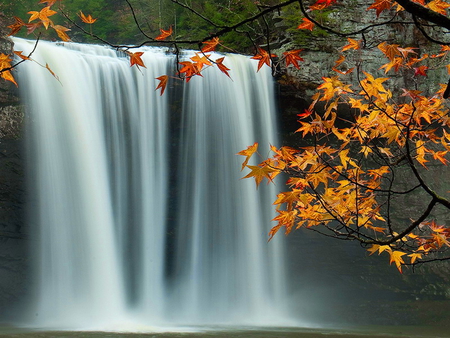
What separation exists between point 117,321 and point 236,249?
308 cm

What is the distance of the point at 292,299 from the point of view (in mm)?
11484

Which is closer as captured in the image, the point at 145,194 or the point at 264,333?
the point at 264,333

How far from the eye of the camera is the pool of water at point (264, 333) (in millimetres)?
7484

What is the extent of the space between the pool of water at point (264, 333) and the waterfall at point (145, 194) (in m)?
1.21

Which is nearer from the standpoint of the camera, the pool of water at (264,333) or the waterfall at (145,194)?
the pool of water at (264,333)

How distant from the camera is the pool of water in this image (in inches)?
295

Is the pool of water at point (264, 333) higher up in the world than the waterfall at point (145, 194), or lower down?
lower down

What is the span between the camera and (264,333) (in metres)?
8.47

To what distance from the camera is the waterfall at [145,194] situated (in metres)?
9.98

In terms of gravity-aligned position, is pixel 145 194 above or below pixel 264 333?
above

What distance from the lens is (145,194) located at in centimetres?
1091

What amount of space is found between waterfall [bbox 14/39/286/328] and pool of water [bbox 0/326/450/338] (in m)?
1.21

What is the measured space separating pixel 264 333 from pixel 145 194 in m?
3.91

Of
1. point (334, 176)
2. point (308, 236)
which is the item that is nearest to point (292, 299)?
point (308, 236)
